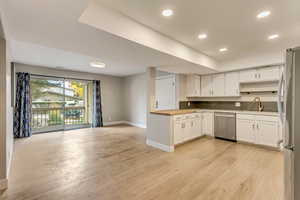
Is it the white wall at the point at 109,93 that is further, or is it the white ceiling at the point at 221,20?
the white wall at the point at 109,93

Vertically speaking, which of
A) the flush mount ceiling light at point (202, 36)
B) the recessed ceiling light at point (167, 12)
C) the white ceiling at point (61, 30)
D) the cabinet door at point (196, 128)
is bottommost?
the cabinet door at point (196, 128)

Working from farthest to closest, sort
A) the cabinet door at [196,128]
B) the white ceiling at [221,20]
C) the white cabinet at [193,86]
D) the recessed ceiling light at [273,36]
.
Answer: the white cabinet at [193,86]
the cabinet door at [196,128]
the recessed ceiling light at [273,36]
the white ceiling at [221,20]

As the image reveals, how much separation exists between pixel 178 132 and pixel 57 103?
5.18 metres

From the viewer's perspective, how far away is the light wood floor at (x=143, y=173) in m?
1.97

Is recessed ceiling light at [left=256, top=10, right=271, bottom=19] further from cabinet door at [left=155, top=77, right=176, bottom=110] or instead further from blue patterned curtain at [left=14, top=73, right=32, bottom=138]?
blue patterned curtain at [left=14, top=73, right=32, bottom=138]

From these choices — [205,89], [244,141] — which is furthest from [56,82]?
[244,141]

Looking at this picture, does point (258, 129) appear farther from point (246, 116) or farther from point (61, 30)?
point (61, 30)

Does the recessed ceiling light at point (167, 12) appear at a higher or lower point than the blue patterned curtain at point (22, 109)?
higher

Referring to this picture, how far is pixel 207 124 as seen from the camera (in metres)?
4.86

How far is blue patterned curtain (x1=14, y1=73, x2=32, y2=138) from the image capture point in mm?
4820

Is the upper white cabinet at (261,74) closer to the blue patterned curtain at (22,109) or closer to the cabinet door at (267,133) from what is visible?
the cabinet door at (267,133)

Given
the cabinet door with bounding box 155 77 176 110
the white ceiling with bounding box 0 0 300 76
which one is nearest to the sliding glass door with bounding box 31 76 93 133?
the white ceiling with bounding box 0 0 300 76

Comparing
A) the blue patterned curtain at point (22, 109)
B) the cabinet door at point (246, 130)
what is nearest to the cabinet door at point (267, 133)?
the cabinet door at point (246, 130)

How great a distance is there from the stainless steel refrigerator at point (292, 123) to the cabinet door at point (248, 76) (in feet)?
11.1
